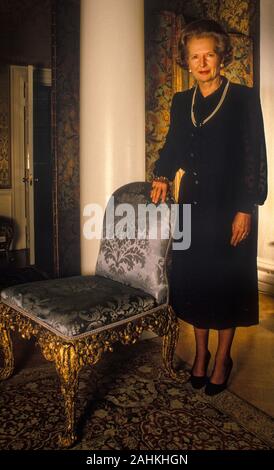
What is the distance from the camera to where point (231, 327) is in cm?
214

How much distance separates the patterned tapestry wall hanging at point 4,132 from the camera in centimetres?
552

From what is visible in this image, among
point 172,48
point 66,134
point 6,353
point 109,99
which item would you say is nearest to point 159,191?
point 109,99

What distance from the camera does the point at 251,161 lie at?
6.64ft

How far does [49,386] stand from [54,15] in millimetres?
2466

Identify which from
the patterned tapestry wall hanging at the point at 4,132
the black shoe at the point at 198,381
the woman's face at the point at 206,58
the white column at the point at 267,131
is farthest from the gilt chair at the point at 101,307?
the patterned tapestry wall hanging at the point at 4,132

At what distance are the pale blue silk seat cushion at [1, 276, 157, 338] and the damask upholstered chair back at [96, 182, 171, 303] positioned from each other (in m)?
0.07

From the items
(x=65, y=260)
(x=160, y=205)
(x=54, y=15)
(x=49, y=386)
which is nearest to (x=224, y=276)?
(x=160, y=205)

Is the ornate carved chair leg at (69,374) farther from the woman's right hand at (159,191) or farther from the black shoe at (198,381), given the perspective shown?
the woman's right hand at (159,191)

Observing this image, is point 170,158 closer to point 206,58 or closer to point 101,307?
point 206,58

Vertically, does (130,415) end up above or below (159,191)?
below

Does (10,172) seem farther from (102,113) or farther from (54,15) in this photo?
(102,113)

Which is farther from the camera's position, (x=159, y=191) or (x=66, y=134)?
(x=66, y=134)

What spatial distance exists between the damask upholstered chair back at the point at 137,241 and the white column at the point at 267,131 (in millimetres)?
2066

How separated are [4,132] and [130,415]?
180 inches
